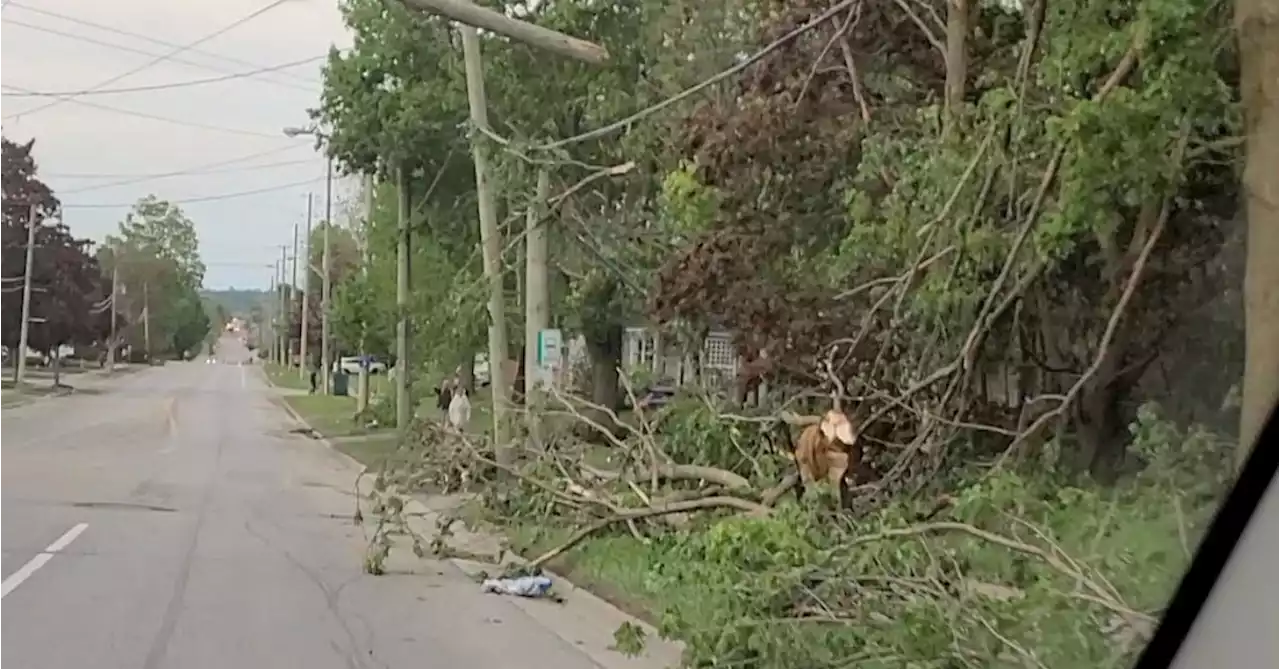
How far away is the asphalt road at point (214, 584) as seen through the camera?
9.57m

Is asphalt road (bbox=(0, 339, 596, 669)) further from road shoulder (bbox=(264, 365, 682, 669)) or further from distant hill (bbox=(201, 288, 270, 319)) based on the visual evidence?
distant hill (bbox=(201, 288, 270, 319))

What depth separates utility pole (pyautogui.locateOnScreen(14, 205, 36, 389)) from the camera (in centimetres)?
4580

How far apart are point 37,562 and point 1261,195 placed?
9.90 meters

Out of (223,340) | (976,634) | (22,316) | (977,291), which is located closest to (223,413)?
(22,316)

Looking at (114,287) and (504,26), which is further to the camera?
(114,287)

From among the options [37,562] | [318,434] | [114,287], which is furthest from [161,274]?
[37,562]

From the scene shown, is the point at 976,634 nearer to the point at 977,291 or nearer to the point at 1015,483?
the point at 1015,483

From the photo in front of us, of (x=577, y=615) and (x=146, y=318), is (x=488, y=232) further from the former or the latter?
(x=146, y=318)

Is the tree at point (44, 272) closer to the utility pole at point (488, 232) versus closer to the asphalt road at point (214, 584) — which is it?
the asphalt road at point (214, 584)

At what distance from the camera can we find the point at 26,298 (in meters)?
47.8

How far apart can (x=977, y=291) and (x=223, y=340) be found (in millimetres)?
91654

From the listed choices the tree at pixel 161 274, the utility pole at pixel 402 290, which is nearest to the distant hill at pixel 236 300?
the tree at pixel 161 274

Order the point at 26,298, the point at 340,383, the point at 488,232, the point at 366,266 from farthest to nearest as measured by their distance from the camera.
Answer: the point at 340,383 < the point at 26,298 < the point at 366,266 < the point at 488,232

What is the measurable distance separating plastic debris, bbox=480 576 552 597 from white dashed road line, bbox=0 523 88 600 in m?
3.46
